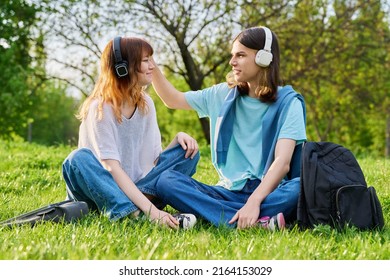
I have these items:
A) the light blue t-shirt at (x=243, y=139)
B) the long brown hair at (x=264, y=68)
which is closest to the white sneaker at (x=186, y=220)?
the light blue t-shirt at (x=243, y=139)

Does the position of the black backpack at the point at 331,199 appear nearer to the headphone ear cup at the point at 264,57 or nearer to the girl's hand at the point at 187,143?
the headphone ear cup at the point at 264,57

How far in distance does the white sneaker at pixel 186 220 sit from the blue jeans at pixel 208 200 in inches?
6.2

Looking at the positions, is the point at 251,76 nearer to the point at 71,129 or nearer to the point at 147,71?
the point at 147,71

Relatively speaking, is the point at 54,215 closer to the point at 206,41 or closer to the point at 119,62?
the point at 119,62

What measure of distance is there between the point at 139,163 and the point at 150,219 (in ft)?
2.37

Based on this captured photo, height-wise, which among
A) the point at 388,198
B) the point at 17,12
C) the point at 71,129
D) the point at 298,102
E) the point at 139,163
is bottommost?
the point at 71,129

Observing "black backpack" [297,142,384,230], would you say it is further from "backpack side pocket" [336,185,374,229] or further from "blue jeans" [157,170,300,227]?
"blue jeans" [157,170,300,227]

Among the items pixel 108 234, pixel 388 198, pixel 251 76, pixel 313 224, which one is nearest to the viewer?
pixel 108 234

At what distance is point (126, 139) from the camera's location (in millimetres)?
4559

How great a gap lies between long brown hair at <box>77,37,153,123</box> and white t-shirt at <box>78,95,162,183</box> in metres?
0.06

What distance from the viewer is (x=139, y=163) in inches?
186

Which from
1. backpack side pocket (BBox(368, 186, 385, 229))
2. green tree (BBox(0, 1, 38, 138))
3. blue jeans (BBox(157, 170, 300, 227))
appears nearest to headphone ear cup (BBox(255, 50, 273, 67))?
blue jeans (BBox(157, 170, 300, 227))

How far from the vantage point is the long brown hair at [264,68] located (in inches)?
178
